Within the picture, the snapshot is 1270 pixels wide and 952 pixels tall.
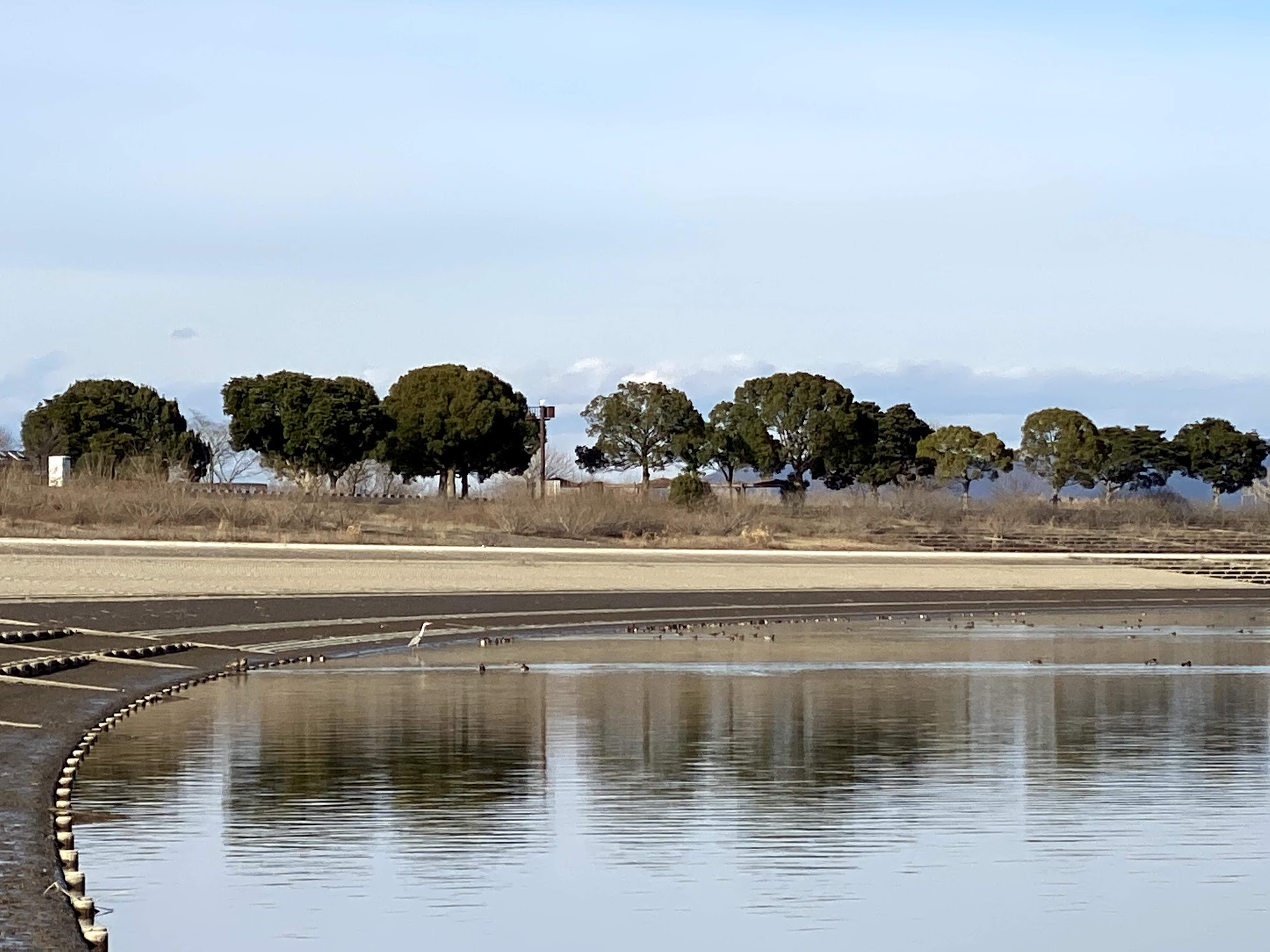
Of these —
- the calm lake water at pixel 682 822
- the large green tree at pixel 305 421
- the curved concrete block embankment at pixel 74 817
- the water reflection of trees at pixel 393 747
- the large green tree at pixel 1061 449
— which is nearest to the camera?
the curved concrete block embankment at pixel 74 817

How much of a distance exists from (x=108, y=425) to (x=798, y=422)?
98.0 ft

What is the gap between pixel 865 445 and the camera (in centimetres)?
9188

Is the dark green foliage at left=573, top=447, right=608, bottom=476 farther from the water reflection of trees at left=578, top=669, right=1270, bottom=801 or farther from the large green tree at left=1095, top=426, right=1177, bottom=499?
the water reflection of trees at left=578, top=669, right=1270, bottom=801

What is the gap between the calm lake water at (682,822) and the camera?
980cm

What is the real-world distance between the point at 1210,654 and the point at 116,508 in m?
36.2

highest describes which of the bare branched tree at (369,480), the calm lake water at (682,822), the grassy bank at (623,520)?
the bare branched tree at (369,480)

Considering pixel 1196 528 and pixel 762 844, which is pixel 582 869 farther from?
pixel 1196 528

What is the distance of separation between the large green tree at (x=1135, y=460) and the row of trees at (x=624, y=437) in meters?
0.07

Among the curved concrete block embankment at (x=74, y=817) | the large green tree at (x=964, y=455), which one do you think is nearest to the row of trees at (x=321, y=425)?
the large green tree at (x=964, y=455)

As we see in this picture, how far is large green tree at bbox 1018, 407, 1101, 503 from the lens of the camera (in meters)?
94.9

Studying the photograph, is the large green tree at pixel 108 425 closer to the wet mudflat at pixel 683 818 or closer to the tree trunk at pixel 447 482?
the tree trunk at pixel 447 482

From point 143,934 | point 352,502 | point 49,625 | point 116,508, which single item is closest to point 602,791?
point 143,934

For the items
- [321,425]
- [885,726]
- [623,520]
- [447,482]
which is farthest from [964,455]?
[885,726]

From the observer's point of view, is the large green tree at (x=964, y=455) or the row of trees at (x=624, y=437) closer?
the row of trees at (x=624, y=437)
